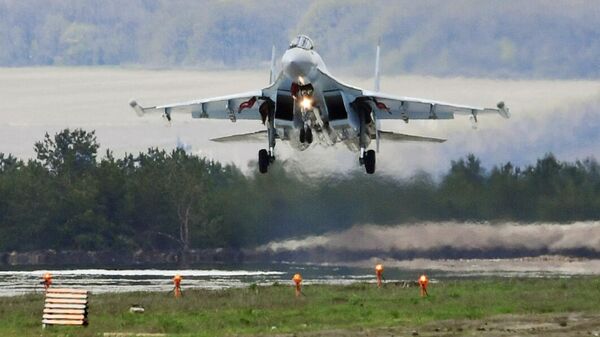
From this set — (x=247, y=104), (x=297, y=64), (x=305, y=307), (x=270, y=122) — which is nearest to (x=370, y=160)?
(x=247, y=104)

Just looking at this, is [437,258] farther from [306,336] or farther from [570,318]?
[306,336]

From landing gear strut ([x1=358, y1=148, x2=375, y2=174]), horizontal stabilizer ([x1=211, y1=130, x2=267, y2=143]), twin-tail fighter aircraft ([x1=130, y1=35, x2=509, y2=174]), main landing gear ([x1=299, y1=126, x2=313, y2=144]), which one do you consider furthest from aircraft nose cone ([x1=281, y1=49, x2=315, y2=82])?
landing gear strut ([x1=358, y1=148, x2=375, y2=174])

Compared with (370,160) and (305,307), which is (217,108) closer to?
(370,160)

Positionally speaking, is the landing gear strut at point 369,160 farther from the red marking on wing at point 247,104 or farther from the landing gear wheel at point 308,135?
the landing gear wheel at point 308,135

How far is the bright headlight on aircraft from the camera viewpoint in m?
43.1

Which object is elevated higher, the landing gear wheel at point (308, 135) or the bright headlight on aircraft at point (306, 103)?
the bright headlight on aircraft at point (306, 103)

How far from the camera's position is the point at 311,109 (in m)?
43.6


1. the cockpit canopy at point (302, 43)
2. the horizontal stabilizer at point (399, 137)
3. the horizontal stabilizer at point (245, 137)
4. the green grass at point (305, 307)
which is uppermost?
the cockpit canopy at point (302, 43)

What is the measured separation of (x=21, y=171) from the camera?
93.2m

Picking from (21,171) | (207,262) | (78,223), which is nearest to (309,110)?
(207,262)

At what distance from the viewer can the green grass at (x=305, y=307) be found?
112ft

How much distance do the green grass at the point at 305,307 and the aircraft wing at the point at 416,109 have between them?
504cm

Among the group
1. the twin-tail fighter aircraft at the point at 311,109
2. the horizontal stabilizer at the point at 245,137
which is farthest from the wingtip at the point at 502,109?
the horizontal stabilizer at the point at 245,137

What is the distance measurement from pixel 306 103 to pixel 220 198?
29.2 m
